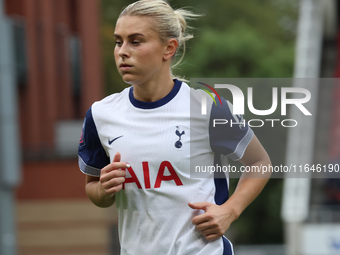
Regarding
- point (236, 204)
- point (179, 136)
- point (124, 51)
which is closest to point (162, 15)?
point (124, 51)

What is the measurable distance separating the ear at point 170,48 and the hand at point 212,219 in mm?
662

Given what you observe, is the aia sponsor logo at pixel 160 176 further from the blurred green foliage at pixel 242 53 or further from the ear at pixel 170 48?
the blurred green foliage at pixel 242 53

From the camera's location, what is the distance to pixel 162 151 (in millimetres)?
2246

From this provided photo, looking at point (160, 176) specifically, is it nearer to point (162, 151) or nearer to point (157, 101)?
point (162, 151)

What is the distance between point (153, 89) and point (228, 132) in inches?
15.4

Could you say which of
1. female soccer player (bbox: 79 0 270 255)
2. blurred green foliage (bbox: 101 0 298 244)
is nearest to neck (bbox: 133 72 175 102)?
female soccer player (bbox: 79 0 270 255)

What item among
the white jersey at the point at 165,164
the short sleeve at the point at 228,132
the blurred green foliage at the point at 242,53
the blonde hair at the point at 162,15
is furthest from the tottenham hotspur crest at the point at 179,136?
the blurred green foliage at the point at 242,53

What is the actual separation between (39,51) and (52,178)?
391 centimetres

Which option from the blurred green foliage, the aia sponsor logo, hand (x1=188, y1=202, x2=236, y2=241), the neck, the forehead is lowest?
the blurred green foliage

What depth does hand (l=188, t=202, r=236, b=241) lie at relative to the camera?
220 centimetres

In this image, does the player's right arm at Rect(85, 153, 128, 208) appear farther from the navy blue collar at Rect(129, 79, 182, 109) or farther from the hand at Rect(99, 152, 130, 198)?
the navy blue collar at Rect(129, 79, 182, 109)

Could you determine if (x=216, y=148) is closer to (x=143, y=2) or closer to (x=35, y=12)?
(x=143, y=2)

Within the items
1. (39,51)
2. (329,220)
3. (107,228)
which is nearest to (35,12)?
(39,51)

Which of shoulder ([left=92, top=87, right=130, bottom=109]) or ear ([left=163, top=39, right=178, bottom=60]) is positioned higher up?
ear ([left=163, top=39, right=178, bottom=60])
